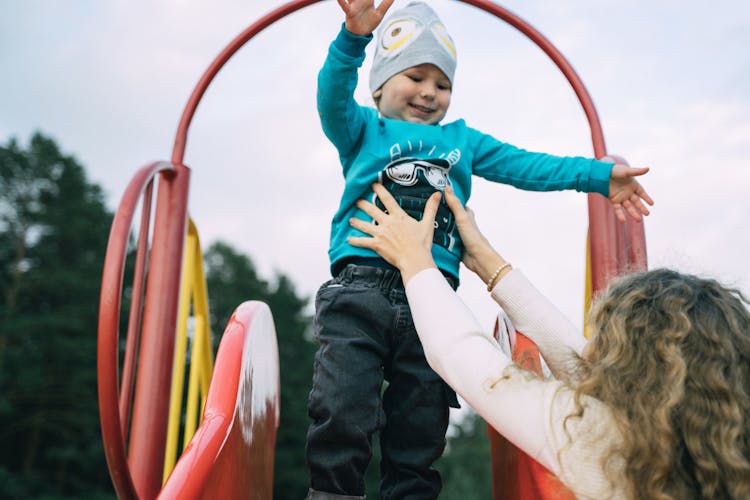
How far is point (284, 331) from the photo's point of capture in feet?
89.6

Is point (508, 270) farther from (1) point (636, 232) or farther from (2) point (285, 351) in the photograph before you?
(2) point (285, 351)

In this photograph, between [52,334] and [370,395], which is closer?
[370,395]

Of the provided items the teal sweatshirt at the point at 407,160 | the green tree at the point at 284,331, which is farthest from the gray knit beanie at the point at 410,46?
the green tree at the point at 284,331

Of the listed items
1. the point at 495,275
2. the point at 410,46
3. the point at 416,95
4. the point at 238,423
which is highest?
the point at 410,46

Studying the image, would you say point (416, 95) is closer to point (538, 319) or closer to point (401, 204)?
point (401, 204)

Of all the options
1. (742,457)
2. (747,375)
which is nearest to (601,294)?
(747,375)

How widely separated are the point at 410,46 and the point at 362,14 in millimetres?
437

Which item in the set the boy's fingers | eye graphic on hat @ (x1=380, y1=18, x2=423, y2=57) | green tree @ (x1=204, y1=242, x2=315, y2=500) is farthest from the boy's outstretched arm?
green tree @ (x1=204, y1=242, x2=315, y2=500)

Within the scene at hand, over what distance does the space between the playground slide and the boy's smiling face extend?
740mm

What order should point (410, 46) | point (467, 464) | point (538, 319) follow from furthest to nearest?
point (467, 464)
point (410, 46)
point (538, 319)

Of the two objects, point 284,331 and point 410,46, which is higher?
point 284,331

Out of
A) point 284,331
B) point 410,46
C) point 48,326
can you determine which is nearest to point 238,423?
point 410,46

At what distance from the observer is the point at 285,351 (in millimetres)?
26891

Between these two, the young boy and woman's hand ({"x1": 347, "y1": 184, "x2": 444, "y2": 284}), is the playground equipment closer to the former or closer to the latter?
the young boy
